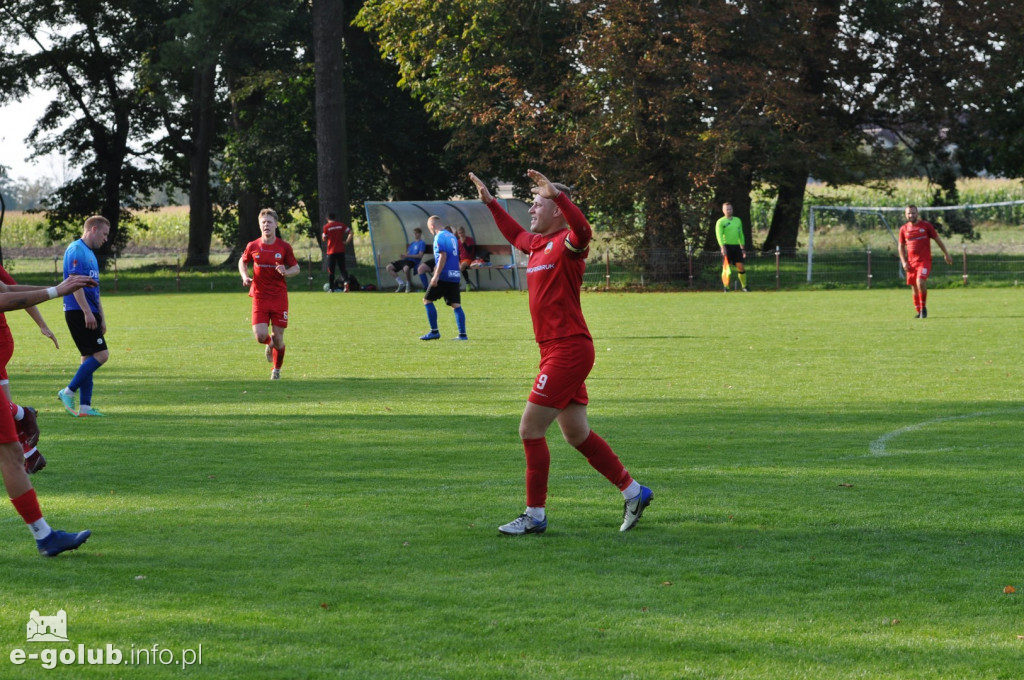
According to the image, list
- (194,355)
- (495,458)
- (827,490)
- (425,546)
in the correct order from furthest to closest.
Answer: (194,355) → (495,458) → (827,490) → (425,546)

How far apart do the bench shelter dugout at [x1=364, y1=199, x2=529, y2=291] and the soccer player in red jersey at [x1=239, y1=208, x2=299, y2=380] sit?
21600mm

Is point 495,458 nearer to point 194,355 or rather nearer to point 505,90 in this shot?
point 194,355

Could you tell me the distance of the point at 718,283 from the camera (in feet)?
117

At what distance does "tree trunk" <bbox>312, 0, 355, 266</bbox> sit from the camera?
133 ft

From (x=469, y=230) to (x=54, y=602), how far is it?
108 ft

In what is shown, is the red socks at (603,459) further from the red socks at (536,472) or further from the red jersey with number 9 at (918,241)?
the red jersey with number 9 at (918,241)

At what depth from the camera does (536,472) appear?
23.0 ft

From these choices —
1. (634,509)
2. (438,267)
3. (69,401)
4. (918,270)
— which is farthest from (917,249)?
(634,509)

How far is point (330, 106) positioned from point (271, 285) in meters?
26.9

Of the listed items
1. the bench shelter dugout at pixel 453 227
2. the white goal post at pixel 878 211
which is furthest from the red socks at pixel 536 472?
the white goal post at pixel 878 211

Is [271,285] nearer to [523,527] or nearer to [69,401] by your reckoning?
[69,401]

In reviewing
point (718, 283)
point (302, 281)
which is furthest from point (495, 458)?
point (302, 281)

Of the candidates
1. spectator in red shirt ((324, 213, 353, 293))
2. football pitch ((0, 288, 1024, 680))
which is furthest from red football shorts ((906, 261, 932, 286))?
spectator in red shirt ((324, 213, 353, 293))

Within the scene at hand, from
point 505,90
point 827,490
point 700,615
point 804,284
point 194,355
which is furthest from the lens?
point 505,90
